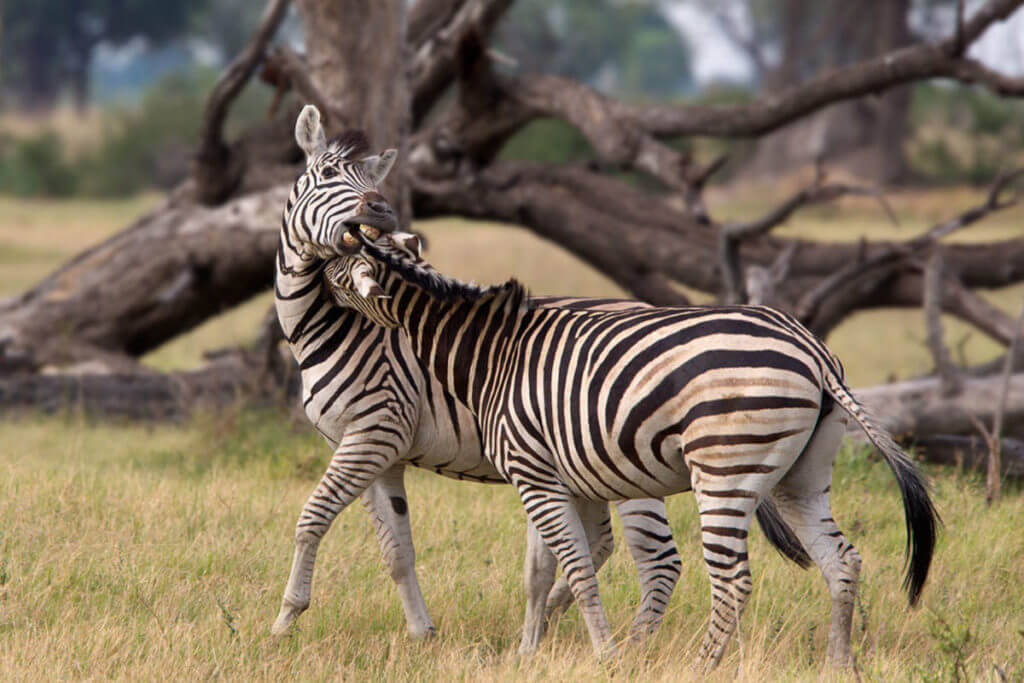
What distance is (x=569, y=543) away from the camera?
4414 millimetres

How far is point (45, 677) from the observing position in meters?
4.20

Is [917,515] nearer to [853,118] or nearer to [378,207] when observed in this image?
[378,207]

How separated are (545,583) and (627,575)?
111 cm

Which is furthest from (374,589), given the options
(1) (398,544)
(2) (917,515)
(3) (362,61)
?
(3) (362,61)

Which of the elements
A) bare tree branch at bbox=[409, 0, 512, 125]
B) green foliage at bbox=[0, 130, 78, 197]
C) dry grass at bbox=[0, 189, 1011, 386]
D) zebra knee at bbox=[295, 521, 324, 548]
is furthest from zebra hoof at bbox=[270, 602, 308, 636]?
green foliage at bbox=[0, 130, 78, 197]

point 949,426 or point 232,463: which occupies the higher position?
point 949,426

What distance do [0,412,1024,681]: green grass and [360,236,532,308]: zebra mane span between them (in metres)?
1.46

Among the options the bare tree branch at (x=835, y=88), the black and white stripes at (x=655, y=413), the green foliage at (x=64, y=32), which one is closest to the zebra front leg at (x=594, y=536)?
the black and white stripes at (x=655, y=413)

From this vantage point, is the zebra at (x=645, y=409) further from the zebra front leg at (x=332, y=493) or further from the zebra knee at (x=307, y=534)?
the zebra knee at (x=307, y=534)

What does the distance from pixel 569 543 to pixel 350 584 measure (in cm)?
158

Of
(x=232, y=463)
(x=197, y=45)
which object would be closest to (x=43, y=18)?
(x=197, y=45)

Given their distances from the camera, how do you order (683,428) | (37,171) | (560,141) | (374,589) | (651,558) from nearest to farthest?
(683,428) < (651,558) < (374,589) < (560,141) < (37,171)

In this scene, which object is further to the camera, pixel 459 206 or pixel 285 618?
pixel 459 206

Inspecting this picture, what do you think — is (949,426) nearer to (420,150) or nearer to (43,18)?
(420,150)
